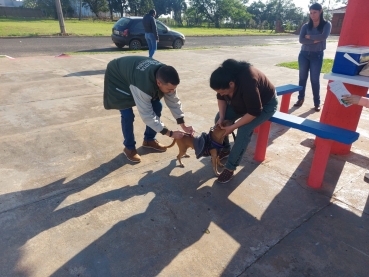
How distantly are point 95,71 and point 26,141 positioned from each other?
4787 millimetres

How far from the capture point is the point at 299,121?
323 centimetres

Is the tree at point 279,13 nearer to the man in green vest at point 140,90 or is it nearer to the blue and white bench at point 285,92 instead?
the blue and white bench at point 285,92

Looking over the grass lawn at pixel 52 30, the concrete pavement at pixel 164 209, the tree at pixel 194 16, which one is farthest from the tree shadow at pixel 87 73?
the tree at pixel 194 16

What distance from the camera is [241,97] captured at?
2.75 metres

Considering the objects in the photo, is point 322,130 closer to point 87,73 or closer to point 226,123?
point 226,123

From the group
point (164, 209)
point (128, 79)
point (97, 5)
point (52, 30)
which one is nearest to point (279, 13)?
point (97, 5)

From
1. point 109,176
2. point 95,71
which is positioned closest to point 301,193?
point 109,176

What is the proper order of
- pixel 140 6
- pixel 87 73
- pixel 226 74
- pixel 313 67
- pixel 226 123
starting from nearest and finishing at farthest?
1. pixel 226 74
2. pixel 226 123
3. pixel 313 67
4. pixel 87 73
5. pixel 140 6

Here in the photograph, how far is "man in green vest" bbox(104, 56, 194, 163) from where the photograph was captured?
281cm

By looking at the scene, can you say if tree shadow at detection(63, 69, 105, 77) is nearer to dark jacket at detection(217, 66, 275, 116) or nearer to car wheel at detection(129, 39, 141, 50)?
car wheel at detection(129, 39, 141, 50)

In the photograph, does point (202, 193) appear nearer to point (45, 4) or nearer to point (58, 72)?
point (58, 72)

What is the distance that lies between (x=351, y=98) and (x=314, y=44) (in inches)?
109

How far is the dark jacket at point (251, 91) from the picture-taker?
260cm

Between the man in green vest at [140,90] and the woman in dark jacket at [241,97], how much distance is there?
0.45 m
